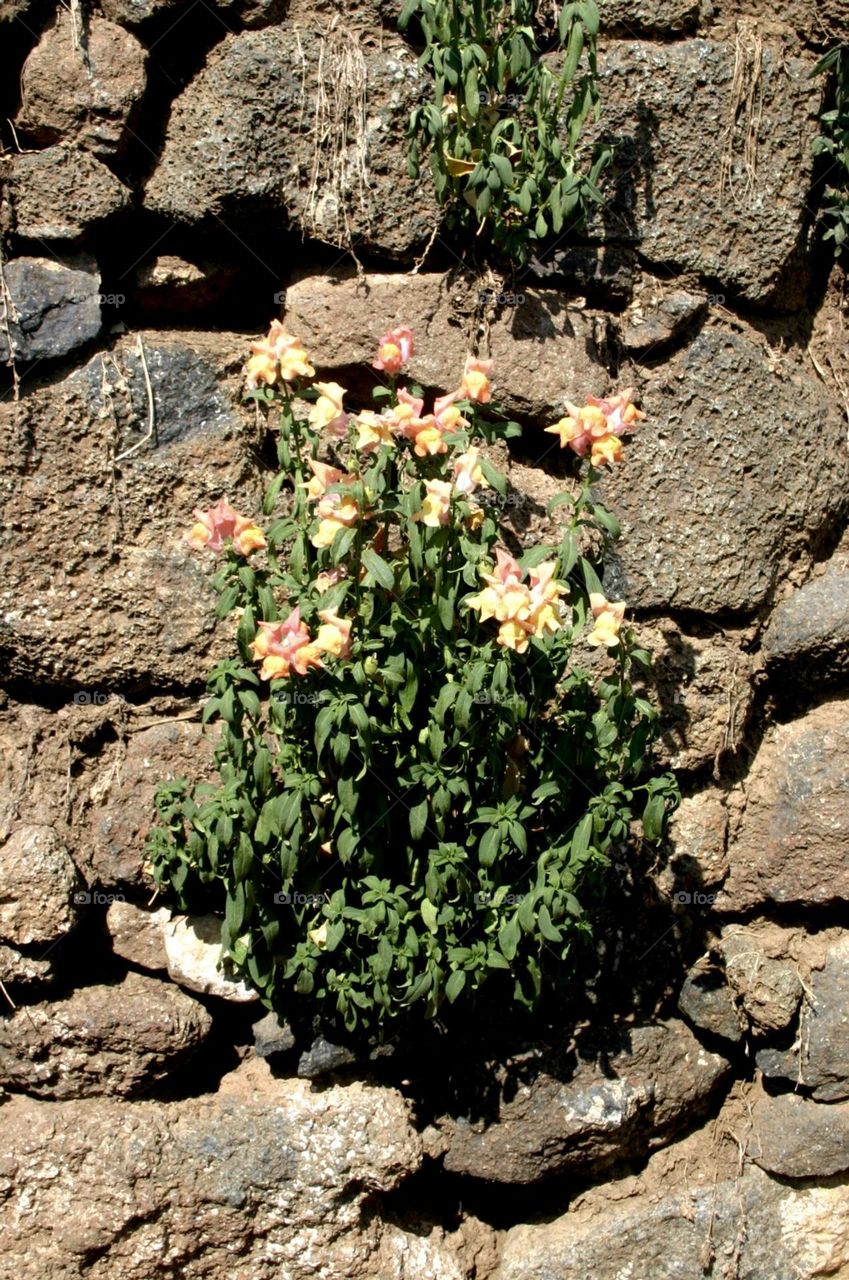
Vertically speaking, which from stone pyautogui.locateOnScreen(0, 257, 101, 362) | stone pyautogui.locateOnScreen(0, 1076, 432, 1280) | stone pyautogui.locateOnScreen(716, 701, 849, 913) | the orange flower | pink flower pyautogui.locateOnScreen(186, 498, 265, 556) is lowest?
stone pyautogui.locateOnScreen(0, 1076, 432, 1280)

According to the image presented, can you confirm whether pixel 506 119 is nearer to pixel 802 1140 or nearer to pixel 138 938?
pixel 138 938

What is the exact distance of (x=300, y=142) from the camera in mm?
3938

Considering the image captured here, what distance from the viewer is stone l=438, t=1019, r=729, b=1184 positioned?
3.77 meters

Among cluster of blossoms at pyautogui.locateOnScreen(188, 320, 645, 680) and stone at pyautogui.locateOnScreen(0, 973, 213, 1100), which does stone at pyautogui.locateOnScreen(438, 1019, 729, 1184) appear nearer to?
stone at pyautogui.locateOnScreen(0, 973, 213, 1100)

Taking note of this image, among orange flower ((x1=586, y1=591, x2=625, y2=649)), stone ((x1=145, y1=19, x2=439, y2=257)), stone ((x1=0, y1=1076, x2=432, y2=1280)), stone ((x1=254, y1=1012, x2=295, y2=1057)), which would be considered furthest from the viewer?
stone ((x1=145, y1=19, x2=439, y2=257))

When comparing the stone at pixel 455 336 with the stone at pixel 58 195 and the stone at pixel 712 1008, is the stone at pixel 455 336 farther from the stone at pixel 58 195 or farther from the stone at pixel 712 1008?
the stone at pixel 712 1008

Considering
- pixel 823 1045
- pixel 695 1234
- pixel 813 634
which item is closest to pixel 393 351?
pixel 813 634

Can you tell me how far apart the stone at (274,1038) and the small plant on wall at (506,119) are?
2304 millimetres

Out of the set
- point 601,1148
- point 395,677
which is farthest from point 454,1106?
point 395,677

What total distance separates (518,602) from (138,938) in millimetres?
1630

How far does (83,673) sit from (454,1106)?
64.3 inches

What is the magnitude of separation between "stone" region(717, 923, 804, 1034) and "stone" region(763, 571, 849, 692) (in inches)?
30.3

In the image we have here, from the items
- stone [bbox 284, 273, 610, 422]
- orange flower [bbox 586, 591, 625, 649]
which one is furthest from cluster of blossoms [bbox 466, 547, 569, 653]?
stone [bbox 284, 273, 610, 422]

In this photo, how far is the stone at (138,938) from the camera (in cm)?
388
